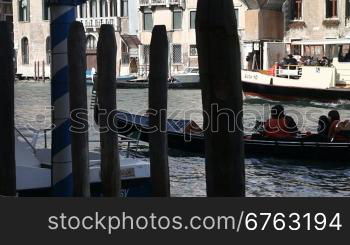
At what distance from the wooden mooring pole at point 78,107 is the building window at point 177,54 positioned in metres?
23.1

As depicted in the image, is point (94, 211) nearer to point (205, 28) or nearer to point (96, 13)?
point (205, 28)

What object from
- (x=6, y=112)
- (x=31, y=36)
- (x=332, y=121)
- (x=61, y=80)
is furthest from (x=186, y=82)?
(x=6, y=112)

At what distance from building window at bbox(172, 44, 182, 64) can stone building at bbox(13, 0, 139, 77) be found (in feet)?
4.80

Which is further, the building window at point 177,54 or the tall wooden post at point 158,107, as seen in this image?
the building window at point 177,54

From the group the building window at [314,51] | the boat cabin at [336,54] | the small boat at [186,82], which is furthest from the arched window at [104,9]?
the boat cabin at [336,54]

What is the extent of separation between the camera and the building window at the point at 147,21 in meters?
27.1

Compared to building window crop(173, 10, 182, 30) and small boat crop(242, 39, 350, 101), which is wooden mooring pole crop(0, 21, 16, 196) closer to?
small boat crop(242, 39, 350, 101)

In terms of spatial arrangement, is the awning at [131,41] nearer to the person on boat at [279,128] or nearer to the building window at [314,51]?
the building window at [314,51]

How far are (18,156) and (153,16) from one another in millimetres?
22845

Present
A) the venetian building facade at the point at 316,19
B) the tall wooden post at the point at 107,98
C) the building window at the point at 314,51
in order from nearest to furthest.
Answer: the tall wooden post at the point at 107,98, the building window at the point at 314,51, the venetian building facade at the point at 316,19

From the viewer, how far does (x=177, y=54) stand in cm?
2670

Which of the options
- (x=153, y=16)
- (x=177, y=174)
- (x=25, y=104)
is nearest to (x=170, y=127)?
(x=177, y=174)

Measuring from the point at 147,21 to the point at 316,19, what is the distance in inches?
265

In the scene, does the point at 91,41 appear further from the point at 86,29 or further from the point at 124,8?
the point at 124,8
